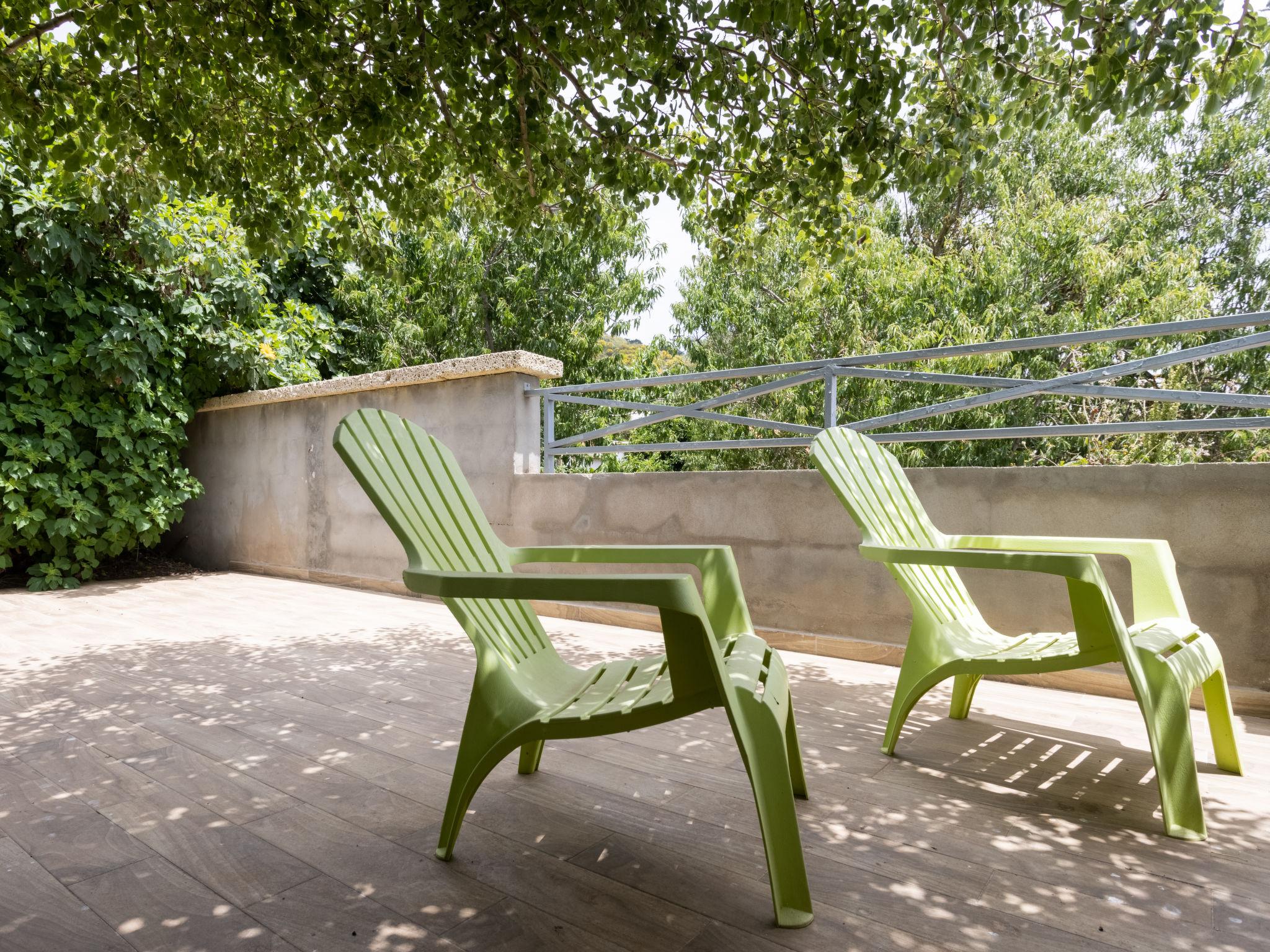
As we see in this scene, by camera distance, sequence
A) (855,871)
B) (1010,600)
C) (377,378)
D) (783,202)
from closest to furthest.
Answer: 1. (855,871)
2. (1010,600)
3. (783,202)
4. (377,378)

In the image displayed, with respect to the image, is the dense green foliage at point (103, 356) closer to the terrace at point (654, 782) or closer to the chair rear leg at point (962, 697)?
the terrace at point (654, 782)

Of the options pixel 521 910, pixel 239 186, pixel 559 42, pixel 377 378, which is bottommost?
pixel 521 910

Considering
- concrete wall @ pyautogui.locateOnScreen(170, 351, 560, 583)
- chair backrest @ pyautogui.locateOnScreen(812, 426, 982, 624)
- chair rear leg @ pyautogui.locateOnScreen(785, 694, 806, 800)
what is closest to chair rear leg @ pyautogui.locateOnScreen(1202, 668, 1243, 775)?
chair backrest @ pyautogui.locateOnScreen(812, 426, 982, 624)

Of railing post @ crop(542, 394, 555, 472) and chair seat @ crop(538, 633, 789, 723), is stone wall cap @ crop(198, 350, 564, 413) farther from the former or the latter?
chair seat @ crop(538, 633, 789, 723)

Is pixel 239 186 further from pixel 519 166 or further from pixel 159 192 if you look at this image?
pixel 519 166

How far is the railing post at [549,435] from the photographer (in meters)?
4.93

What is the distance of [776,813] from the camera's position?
1400 millimetres

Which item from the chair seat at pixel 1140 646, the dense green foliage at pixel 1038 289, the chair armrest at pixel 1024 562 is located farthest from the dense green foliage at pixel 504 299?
the chair armrest at pixel 1024 562

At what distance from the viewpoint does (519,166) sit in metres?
3.38

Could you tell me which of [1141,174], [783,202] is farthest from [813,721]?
[1141,174]

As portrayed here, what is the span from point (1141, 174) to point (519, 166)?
57.4ft

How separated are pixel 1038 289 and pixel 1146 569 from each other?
1238 cm

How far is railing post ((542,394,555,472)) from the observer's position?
4.93 meters

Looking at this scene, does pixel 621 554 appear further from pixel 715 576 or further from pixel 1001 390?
pixel 1001 390
